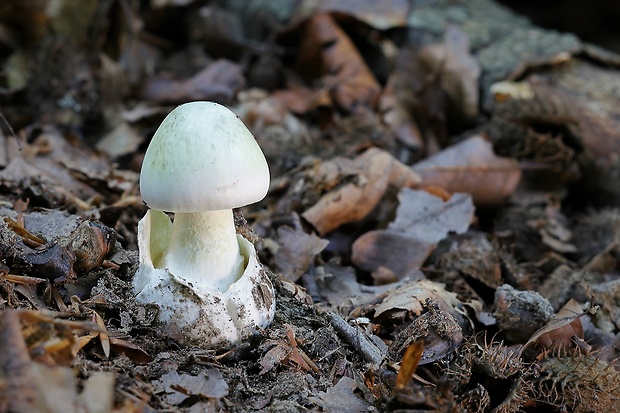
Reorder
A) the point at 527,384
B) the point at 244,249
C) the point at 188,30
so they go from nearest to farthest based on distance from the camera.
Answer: the point at 527,384 < the point at 244,249 < the point at 188,30

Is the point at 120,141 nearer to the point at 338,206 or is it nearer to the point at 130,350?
the point at 338,206

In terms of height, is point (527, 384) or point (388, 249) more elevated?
point (527, 384)

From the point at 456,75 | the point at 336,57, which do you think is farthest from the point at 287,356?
the point at 336,57

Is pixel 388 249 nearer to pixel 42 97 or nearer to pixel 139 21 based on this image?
pixel 42 97

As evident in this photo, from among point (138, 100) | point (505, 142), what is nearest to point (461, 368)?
point (505, 142)

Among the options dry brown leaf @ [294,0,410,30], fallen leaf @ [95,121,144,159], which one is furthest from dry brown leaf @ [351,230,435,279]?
dry brown leaf @ [294,0,410,30]

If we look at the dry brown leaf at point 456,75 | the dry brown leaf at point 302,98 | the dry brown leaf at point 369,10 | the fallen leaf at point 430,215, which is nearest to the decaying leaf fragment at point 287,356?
the fallen leaf at point 430,215
